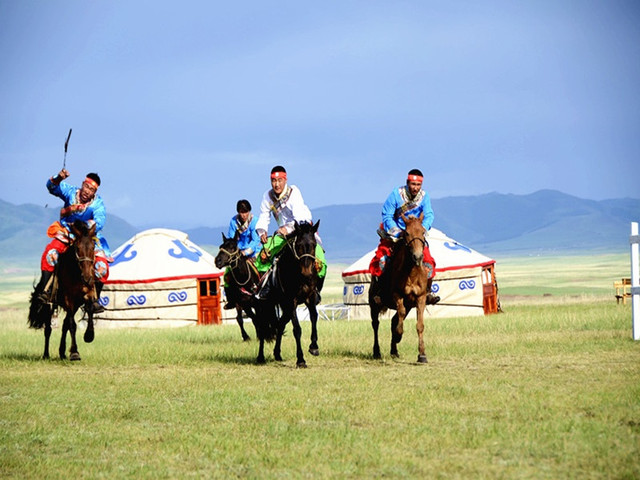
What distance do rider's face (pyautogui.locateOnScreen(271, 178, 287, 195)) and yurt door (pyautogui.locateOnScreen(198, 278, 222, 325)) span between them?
564 inches

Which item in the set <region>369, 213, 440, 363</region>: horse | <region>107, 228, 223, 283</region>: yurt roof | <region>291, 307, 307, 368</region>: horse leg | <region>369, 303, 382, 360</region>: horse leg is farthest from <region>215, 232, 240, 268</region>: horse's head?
<region>107, 228, 223, 283</region>: yurt roof

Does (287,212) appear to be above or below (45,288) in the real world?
above

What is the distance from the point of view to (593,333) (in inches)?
608

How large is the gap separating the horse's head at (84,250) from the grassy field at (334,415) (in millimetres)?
1207

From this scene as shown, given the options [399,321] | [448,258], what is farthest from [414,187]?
[448,258]

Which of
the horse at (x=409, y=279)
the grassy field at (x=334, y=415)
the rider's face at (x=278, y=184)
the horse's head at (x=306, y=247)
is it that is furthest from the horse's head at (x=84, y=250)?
the horse at (x=409, y=279)

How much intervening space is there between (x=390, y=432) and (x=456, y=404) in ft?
4.27

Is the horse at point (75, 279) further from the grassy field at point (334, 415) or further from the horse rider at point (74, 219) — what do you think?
the grassy field at point (334, 415)

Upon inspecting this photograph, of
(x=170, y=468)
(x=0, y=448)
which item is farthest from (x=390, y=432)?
(x=0, y=448)

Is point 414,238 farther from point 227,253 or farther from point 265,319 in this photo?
point 227,253

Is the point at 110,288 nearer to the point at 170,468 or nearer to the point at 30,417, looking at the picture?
the point at 30,417

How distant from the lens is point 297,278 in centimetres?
1148

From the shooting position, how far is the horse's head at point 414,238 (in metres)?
11.2

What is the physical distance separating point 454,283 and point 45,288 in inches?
610
